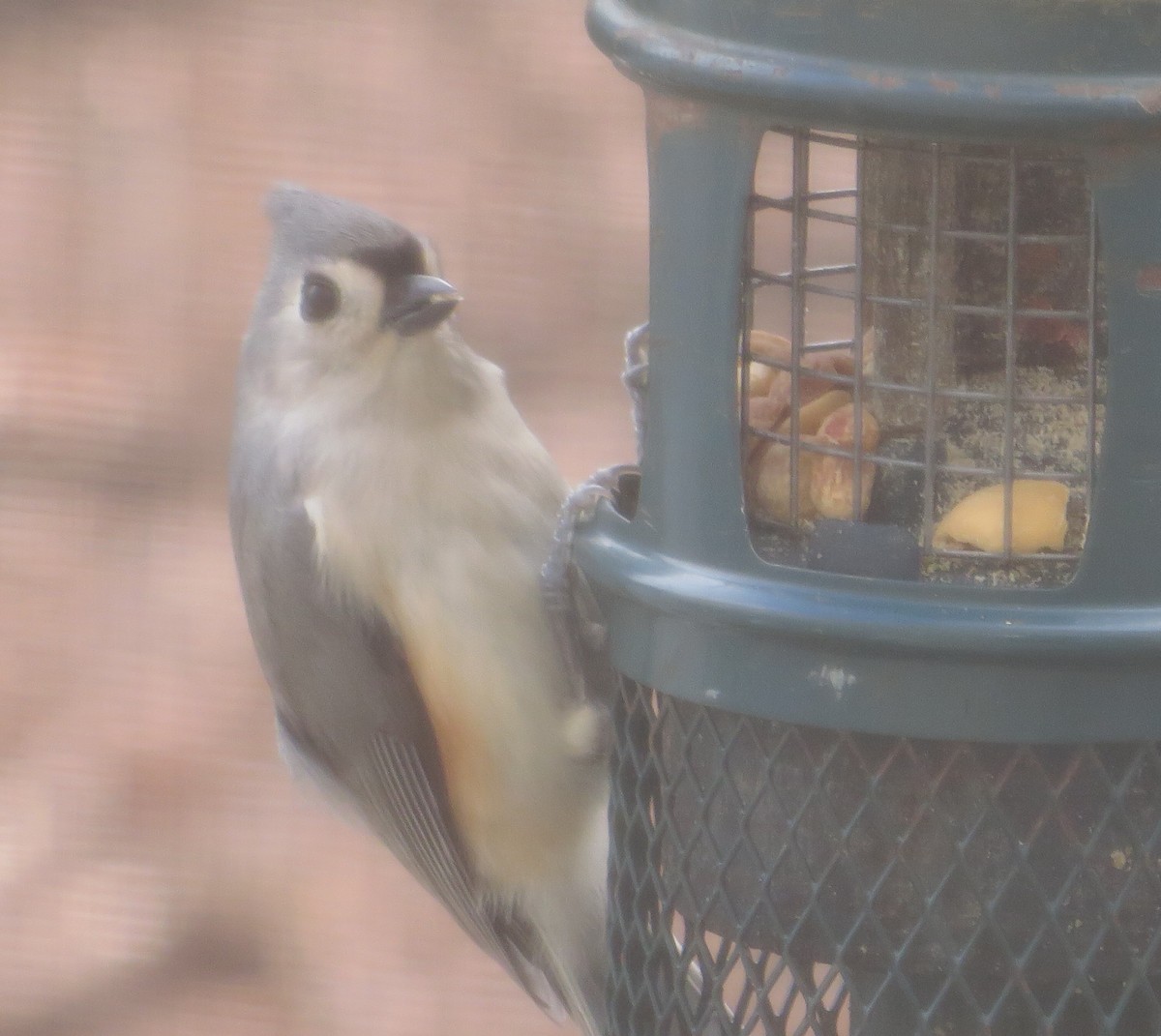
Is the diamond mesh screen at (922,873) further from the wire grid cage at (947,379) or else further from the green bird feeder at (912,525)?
the wire grid cage at (947,379)

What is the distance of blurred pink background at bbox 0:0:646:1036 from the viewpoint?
13.1 ft

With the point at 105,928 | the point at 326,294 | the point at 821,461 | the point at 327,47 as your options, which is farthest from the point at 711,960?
the point at 105,928

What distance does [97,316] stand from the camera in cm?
429

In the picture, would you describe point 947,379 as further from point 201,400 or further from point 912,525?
point 201,400

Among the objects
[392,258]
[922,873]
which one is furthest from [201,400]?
[922,873]

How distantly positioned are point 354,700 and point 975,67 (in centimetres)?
139

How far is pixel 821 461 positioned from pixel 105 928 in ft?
10.0

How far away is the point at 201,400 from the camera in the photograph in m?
4.27

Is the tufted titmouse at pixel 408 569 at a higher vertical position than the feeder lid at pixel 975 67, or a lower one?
lower

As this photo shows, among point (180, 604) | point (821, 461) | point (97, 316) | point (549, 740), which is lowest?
point (180, 604)

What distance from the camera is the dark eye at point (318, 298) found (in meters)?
2.73

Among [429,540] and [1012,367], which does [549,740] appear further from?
[1012,367]

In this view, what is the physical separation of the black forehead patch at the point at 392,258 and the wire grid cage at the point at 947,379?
24.8 inches

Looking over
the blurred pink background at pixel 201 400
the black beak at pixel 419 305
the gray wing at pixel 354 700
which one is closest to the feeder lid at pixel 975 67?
the black beak at pixel 419 305
